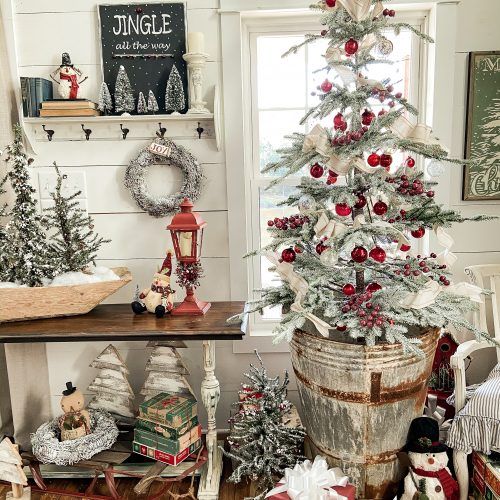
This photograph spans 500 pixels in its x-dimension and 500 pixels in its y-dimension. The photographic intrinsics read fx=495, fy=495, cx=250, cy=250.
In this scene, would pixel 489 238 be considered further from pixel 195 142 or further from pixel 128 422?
pixel 128 422

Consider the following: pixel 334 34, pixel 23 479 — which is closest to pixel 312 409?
pixel 23 479

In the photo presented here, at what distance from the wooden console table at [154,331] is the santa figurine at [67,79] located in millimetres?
1048

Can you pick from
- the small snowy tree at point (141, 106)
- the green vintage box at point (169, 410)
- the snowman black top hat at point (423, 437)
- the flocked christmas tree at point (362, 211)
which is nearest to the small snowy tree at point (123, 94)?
the small snowy tree at point (141, 106)

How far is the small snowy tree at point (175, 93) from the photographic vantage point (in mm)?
2389

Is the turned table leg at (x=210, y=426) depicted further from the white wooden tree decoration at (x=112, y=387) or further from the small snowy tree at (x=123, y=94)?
the small snowy tree at (x=123, y=94)

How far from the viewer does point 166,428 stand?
2199mm

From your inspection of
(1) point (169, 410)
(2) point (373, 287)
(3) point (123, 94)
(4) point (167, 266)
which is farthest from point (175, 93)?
(1) point (169, 410)

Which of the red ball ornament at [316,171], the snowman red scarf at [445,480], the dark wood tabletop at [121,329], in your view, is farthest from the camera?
the dark wood tabletop at [121,329]

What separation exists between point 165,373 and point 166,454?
1.26ft

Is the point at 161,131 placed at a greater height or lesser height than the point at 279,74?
lesser

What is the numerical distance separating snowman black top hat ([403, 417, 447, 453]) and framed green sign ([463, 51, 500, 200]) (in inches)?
46.5

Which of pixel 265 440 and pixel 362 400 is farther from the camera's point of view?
pixel 265 440

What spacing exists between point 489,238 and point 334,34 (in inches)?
55.8

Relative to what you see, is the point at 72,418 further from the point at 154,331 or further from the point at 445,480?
the point at 445,480
